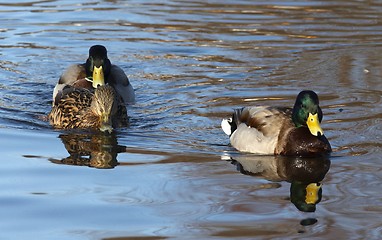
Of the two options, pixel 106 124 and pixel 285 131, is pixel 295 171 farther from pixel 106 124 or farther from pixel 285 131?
pixel 106 124

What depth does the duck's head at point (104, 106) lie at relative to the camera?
493 inches

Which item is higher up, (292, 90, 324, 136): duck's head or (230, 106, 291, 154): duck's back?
(292, 90, 324, 136): duck's head

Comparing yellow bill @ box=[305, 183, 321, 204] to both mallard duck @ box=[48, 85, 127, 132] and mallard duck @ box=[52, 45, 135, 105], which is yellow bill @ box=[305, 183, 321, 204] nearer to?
mallard duck @ box=[48, 85, 127, 132]

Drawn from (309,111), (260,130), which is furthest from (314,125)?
(260,130)

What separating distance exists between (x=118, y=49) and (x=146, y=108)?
134 inches

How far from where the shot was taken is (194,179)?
1014cm

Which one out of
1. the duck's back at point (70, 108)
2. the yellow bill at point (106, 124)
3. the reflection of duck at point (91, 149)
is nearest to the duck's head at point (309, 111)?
the reflection of duck at point (91, 149)

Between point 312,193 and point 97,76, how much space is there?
505 cm

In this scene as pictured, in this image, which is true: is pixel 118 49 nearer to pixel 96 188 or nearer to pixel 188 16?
pixel 188 16

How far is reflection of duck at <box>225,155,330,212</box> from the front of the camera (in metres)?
9.60

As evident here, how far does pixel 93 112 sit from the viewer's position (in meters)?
12.8

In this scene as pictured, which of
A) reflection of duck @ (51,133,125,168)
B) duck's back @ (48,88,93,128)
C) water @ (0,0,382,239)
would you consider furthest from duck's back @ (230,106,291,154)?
duck's back @ (48,88,93,128)

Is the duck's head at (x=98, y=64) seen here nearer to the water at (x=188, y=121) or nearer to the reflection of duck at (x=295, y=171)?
the water at (x=188, y=121)

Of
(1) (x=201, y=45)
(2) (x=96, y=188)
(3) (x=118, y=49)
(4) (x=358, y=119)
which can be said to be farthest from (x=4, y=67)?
(2) (x=96, y=188)
